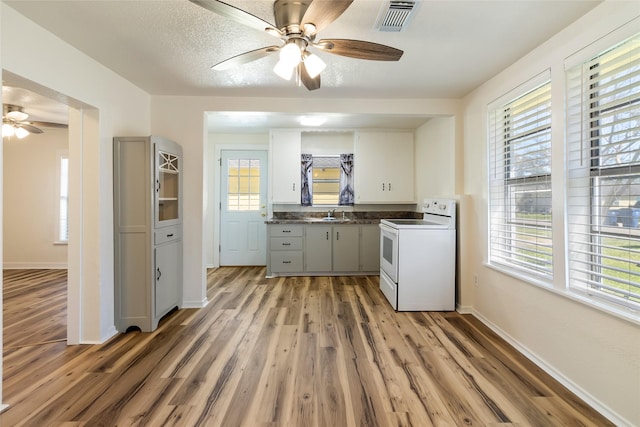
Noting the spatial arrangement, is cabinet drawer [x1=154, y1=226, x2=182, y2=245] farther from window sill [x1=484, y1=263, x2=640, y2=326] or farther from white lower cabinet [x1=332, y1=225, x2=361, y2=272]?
window sill [x1=484, y1=263, x2=640, y2=326]

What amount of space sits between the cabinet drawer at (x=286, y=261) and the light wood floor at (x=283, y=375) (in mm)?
1432

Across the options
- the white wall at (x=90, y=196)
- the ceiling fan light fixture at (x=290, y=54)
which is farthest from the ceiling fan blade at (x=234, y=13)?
the white wall at (x=90, y=196)

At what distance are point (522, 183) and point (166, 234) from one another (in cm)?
328

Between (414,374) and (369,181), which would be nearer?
(414,374)

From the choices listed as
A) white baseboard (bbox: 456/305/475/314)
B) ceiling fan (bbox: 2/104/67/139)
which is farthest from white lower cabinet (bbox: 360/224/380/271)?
ceiling fan (bbox: 2/104/67/139)

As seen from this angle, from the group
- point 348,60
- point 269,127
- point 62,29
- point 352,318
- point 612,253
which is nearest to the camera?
point 612,253

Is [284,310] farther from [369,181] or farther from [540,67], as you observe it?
[540,67]

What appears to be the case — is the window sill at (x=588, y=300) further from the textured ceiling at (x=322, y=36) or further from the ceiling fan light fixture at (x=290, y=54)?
the ceiling fan light fixture at (x=290, y=54)

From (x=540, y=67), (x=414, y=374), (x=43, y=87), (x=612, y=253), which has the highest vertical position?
(x=540, y=67)

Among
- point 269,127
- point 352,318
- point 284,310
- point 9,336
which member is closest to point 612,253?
point 352,318

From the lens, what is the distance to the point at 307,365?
6.82 ft

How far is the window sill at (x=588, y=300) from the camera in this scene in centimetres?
151

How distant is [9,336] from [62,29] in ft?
8.37

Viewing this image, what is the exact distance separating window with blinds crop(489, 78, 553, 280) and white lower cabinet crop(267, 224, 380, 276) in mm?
2059
